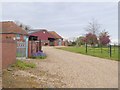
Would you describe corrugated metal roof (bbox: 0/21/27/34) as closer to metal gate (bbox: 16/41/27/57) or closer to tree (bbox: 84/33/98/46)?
tree (bbox: 84/33/98/46)

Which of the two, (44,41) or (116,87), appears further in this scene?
(44,41)

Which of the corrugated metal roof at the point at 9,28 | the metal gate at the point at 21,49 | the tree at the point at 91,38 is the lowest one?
the metal gate at the point at 21,49

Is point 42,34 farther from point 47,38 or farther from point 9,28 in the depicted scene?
point 9,28

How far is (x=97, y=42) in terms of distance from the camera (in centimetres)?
6075

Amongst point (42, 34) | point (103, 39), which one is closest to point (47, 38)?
point (42, 34)

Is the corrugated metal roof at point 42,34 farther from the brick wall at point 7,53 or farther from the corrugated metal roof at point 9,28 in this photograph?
the brick wall at point 7,53

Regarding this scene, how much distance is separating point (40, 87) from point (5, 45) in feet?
14.9

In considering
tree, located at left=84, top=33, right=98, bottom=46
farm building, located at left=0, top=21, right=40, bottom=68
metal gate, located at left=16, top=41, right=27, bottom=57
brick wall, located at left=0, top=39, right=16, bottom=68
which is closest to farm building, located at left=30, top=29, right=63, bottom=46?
tree, located at left=84, top=33, right=98, bottom=46

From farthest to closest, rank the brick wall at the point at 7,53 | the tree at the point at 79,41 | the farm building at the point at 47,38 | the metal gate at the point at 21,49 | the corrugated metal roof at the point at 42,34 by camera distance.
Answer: the tree at the point at 79,41 < the farm building at the point at 47,38 < the corrugated metal roof at the point at 42,34 < the metal gate at the point at 21,49 < the brick wall at the point at 7,53

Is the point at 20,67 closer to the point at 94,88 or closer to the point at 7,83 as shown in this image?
the point at 7,83

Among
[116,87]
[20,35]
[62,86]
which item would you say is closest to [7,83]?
[62,86]

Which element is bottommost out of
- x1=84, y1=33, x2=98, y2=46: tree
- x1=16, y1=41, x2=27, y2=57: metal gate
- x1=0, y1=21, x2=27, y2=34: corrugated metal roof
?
x1=16, y1=41, x2=27, y2=57: metal gate

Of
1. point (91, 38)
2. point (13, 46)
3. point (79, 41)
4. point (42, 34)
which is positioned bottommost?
point (13, 46)

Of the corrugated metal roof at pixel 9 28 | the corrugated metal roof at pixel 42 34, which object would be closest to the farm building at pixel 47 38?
the corrugated metal roof at pixel 42 34
